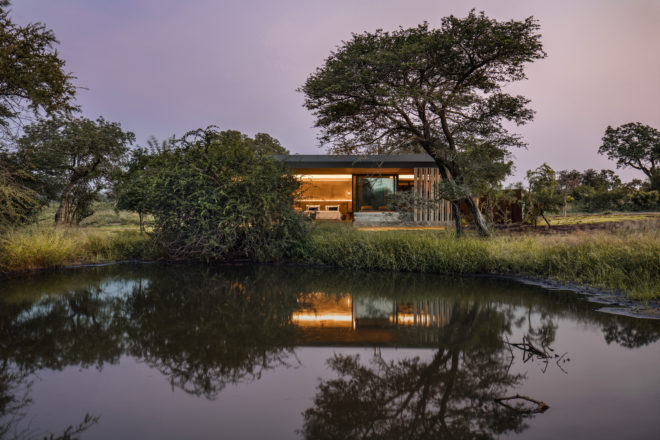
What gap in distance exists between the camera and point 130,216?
2752 cm

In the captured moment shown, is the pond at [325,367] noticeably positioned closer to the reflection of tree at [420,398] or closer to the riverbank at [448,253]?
the reflection of tree at [420,398]

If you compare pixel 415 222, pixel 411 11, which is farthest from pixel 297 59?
pixel 415 222

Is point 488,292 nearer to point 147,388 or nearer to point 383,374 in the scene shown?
point 383,374

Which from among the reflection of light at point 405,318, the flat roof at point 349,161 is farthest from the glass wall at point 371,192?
the reflection of light at point 405,318

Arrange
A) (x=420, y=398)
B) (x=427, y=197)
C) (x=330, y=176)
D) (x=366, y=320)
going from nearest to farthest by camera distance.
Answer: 1. (x=420, y=398)
2. (x=366, y=320)
3. (x=427, y=197)
4. (x=330, y=176)

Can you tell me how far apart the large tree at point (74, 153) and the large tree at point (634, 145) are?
1659 inches

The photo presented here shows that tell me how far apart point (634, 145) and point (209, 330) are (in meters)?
44.6

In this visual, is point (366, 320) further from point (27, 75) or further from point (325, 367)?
point (27, 75)

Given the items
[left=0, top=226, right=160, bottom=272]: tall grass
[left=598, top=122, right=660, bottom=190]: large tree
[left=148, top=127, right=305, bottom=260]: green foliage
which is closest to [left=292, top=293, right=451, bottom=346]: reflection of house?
[left=148, top=127, right=305, bottom=260]: green foliage

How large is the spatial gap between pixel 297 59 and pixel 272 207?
43.2 ft

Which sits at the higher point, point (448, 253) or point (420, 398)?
point (448, 253)

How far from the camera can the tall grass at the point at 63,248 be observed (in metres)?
8.30

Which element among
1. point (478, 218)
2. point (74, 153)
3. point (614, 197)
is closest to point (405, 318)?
point (478, 218)

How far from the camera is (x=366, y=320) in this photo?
493 centimetres
